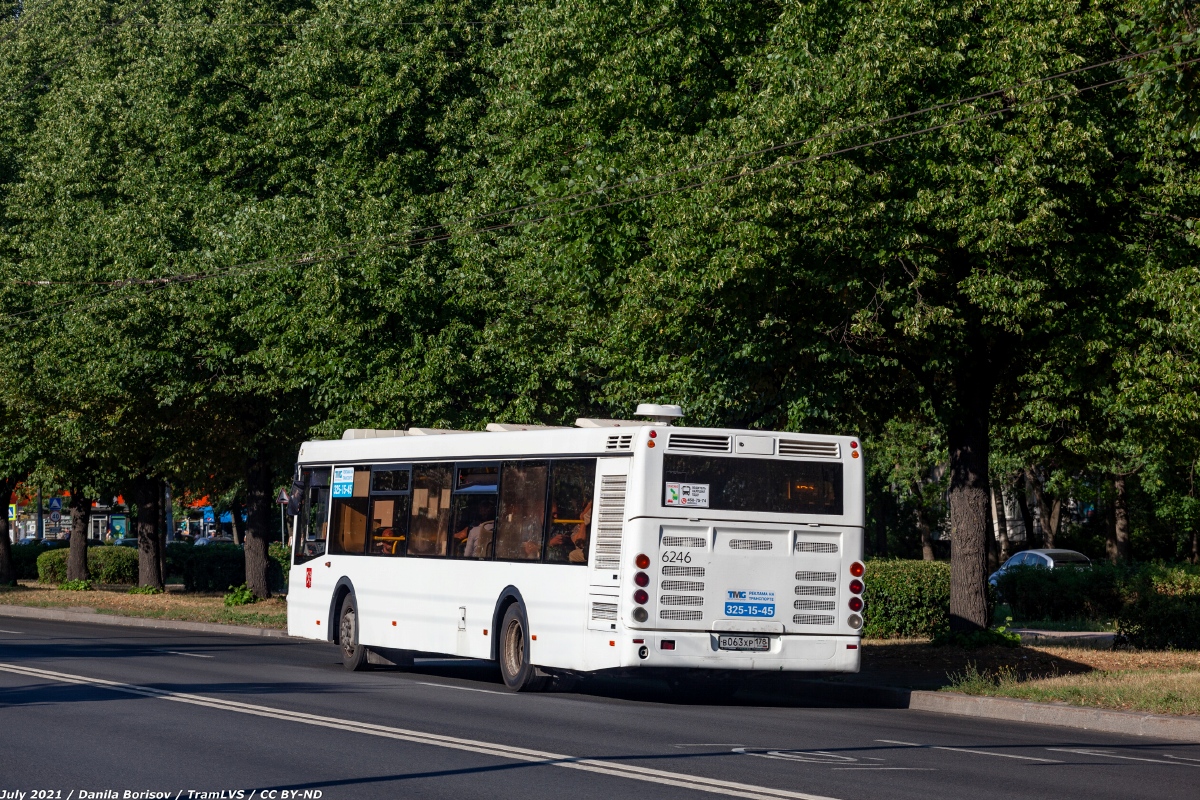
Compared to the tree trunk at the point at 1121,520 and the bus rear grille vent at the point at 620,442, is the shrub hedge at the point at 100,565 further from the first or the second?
the bus rear grille vent at the point at 620,442

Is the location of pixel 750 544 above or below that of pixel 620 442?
below

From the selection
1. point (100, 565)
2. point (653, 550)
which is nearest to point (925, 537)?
point (100, 565)

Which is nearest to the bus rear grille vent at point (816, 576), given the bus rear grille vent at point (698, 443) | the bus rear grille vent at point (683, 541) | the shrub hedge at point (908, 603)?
the bus rear grille vent at point (683, 541)

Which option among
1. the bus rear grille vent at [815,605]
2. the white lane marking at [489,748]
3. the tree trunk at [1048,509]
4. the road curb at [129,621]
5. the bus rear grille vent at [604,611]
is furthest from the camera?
the tree trunk at [1048,509]

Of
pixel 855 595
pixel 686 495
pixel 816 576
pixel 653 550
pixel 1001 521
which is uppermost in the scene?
pixel 1001 521

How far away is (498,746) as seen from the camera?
10.9 meters

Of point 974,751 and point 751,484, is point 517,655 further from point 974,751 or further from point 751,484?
point 974,751

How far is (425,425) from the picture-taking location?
88.4ft

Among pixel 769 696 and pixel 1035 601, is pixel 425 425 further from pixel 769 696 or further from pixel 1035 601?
pixel 1035 601

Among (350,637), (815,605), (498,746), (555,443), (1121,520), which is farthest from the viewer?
(1121,520)

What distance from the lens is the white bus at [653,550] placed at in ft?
49.3

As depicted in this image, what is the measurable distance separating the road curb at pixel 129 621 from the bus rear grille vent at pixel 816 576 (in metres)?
13.3

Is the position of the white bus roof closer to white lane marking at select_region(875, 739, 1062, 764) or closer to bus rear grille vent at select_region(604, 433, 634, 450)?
bus rear grille vent at select_region(604, 433, 634, 450)

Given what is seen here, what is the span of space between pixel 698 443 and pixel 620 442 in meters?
0.83
